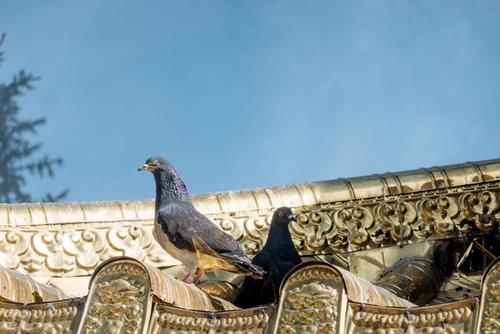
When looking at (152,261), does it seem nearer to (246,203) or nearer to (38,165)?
(246,203)

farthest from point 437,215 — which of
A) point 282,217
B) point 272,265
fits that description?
point 272,265

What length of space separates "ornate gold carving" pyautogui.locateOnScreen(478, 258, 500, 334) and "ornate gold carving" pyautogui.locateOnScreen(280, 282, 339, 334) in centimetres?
86

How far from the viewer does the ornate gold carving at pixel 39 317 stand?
494 inches

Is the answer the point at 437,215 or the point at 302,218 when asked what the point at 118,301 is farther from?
the point at 437,215

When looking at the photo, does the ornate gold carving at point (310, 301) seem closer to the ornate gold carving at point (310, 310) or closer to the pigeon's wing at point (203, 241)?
the ornate gold carving at point (310, 310)

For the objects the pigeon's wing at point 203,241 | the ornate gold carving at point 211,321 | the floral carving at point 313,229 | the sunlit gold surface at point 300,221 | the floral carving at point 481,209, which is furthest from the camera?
the floral carving at point 313,229

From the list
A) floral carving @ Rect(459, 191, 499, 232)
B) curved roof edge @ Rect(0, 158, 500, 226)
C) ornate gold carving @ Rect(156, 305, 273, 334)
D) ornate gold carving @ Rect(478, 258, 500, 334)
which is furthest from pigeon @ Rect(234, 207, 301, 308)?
floral carving @ Rect(459, 191, 499, 232)

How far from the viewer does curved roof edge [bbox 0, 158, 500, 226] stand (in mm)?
15133

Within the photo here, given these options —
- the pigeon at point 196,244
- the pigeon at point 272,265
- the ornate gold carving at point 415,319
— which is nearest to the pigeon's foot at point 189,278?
the pigeon at point 196,244

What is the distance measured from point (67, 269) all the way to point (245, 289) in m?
2.07

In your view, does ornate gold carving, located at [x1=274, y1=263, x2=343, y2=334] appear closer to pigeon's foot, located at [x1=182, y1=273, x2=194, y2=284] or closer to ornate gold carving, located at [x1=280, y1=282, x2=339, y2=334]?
ornate gold carving, located at [x1=280, y1=282, x2=339, y2=334]

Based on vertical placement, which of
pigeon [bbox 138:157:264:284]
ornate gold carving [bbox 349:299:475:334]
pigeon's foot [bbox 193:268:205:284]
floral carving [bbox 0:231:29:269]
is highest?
floral carving [bbox 0:231:29:269]

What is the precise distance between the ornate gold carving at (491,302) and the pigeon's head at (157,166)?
2.62 metres

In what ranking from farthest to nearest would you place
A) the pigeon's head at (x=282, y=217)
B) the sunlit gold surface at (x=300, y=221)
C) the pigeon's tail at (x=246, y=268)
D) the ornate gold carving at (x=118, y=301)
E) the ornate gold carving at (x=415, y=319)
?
the sunlit gold surface at (x=300, y=221)
the pigeon's head at (x=282, y=217)
the pigeon's tail at (x=246, y=268)
the ornate gold carving at (x=118, y=301)
the ornate gold carving at (x=415, y=319)
